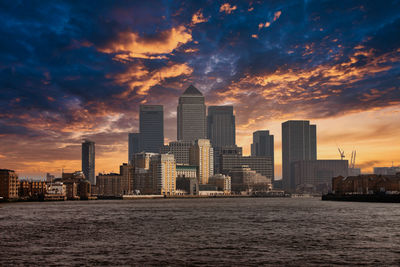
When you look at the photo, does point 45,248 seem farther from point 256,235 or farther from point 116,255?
point 256,235

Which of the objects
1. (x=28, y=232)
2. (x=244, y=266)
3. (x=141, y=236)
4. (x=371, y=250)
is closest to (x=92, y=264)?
(x=244, y=266)

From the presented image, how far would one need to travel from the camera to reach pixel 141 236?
79250 mm

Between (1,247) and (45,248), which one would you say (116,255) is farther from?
(1,247)

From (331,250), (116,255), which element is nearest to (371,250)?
(331,250)

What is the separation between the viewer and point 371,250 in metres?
61.1

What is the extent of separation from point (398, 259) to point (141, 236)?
134 feet

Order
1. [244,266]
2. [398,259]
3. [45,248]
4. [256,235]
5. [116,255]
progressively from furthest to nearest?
[256,235]
[45,248]
[116,255]
[398,259]
[244,266]

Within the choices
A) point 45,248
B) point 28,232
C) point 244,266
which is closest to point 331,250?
point 244,266

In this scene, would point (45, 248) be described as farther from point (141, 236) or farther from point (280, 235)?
point (280, 235)

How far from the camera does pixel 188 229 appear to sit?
91.2m

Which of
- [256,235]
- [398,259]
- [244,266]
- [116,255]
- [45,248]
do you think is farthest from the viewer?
[256,235]

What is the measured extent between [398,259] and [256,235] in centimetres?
2888

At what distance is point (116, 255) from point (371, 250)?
31.5m

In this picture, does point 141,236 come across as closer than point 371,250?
No
